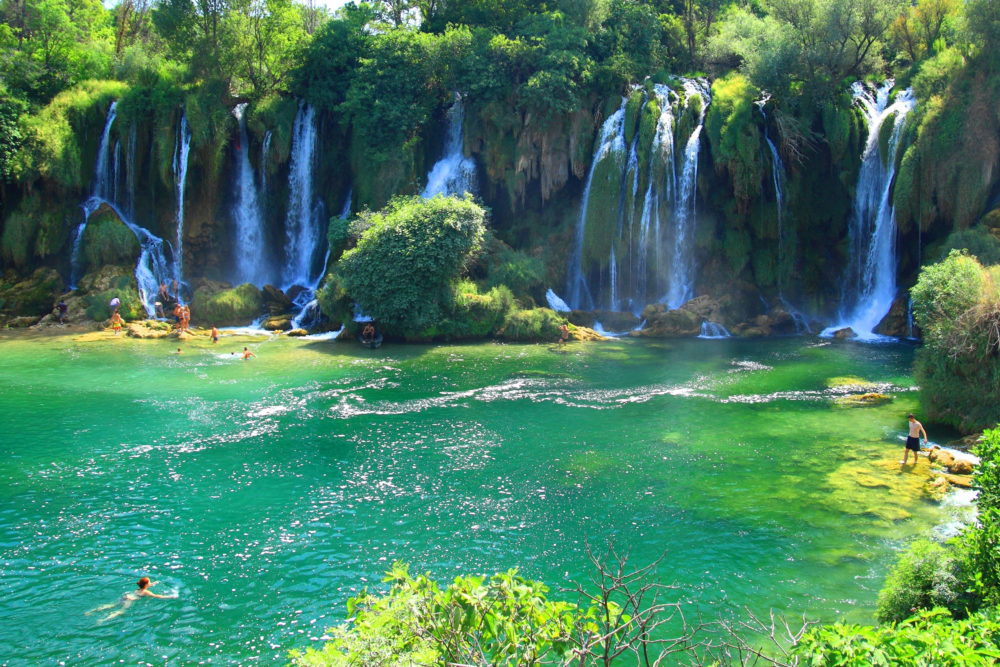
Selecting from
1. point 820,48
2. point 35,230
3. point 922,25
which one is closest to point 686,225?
point 820,48

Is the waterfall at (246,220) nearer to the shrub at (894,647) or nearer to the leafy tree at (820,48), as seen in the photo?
the leafy tree at (820,48)

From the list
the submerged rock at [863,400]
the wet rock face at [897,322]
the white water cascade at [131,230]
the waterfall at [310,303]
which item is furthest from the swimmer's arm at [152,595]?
the wet rock face at [897,322]

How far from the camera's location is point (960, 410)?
1830cm

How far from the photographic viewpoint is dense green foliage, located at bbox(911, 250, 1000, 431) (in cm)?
1752

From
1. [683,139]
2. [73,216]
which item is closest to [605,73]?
[683,139]

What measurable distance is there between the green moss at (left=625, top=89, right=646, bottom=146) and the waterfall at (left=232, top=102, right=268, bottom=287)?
2111cm

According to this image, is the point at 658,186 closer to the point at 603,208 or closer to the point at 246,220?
the point at 603,208

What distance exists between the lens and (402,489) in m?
15.8

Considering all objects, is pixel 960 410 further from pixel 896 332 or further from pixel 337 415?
pixel 337 415

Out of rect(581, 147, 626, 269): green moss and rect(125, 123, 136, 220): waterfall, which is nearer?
rect(581, 147, 626, 269): green moss

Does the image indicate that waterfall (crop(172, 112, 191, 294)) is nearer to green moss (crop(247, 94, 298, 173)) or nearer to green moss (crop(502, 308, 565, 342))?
green moss (crop(247, 94, 298, 173))

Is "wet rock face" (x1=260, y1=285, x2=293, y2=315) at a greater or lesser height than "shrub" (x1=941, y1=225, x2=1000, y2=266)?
lesser

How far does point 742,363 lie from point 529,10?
29.7 m

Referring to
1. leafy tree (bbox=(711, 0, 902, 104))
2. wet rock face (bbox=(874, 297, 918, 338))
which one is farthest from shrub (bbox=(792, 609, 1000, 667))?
leafy tree (bbox=(711, 0, 902, 104))
